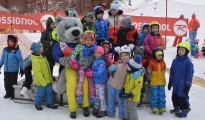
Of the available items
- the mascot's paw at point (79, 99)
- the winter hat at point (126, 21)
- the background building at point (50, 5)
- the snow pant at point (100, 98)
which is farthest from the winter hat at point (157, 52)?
the background building at point (50, 5)

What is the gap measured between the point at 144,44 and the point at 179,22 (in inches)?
Answer: 310

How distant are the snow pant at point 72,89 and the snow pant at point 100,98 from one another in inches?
7.4

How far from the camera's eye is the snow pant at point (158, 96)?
5.59m

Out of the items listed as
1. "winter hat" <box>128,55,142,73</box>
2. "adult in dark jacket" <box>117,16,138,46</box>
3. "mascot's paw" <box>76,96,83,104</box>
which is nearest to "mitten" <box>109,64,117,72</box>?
"winter hat" <box>128,55,142,73</box>

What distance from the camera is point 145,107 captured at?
598 centimetres

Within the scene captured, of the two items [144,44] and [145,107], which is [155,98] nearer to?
[145,107]

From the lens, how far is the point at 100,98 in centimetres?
538

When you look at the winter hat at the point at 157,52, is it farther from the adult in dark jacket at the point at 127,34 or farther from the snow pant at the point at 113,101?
the snow pant at the point at 113,101

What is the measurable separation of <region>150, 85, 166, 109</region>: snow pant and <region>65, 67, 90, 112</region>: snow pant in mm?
1277

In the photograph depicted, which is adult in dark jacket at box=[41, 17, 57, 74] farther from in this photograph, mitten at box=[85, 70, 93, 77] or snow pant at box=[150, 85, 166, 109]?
snow pant at box=[150, 85, 166, 109]

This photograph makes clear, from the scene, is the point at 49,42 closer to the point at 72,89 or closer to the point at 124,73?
the point at 72,89

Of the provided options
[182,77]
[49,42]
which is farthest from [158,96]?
[49,42]

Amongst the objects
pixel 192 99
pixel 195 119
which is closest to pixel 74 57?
pixel 195 119

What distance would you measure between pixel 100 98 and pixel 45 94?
1.22 m
